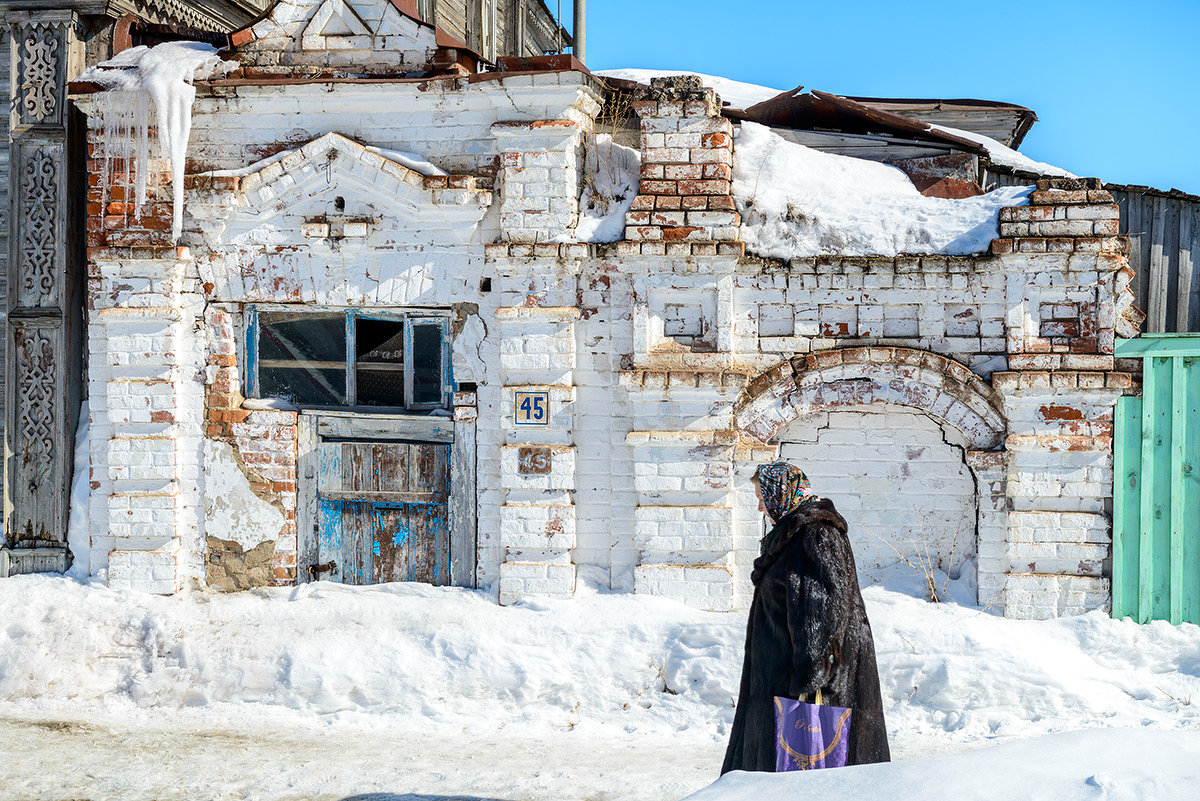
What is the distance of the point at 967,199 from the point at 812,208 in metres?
0.96

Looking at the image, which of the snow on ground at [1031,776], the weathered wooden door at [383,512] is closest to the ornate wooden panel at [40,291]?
the weathered wooden door at [383,512]

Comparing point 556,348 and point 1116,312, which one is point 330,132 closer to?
point 556,348

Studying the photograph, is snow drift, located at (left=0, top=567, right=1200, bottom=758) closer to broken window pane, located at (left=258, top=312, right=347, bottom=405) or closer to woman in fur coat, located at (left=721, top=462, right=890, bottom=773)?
broken window pane, located at (left=258, top=312, right=347, bottom=405)

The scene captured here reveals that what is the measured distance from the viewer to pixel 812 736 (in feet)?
11.8

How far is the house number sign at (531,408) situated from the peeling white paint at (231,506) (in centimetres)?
169

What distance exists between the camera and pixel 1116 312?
20.5 ft

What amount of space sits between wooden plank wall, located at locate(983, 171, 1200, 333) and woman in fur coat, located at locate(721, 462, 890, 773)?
4304mm

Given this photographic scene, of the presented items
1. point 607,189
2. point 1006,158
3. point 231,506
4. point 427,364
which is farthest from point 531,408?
point 1006,158

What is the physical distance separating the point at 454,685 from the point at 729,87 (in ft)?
21.5

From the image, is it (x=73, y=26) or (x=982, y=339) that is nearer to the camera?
(x=982, y=339)

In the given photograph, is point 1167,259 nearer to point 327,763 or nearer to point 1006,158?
point 1006,158

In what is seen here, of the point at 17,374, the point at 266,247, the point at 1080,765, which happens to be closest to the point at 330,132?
the point at 266,247

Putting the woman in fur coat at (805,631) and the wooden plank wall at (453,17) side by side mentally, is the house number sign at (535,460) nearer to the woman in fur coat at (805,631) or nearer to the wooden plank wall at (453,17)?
the woman in fur coat at (805,631)

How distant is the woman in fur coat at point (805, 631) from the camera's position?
142 inches
